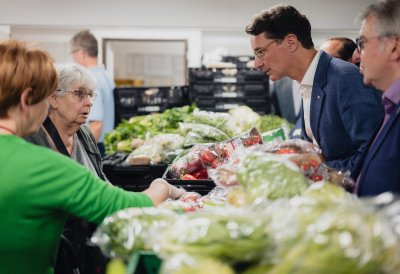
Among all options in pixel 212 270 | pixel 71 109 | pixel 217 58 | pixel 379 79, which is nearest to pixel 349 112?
pixel 379 79

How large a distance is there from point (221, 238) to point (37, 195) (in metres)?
0.86

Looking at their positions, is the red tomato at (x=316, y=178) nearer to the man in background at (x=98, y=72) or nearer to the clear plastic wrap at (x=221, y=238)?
the clear plastic wrap at (x=221, y=238)

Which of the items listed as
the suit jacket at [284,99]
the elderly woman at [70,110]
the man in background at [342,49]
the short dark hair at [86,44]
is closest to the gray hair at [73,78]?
the elderly woman at [70,110]

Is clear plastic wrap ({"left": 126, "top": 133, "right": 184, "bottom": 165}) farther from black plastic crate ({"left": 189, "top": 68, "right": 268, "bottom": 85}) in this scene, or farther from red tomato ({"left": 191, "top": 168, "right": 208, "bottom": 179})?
black plastic crate ({"left": 189, "top": 68, "right": 268, "bottom": 85})

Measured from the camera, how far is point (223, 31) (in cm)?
947

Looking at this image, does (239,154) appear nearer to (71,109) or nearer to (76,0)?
(71,109)

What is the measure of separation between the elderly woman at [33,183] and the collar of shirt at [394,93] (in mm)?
873

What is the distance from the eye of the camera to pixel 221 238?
4.16 ft

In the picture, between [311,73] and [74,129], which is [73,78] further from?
[311,73]

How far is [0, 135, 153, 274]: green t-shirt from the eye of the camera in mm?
1920

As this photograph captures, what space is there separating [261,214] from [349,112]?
1.73 m

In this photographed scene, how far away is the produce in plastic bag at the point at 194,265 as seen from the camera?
119cm

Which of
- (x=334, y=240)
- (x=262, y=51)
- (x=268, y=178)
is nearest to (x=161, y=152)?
(x=262, y=51)

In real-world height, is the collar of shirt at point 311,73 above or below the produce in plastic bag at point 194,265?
above
